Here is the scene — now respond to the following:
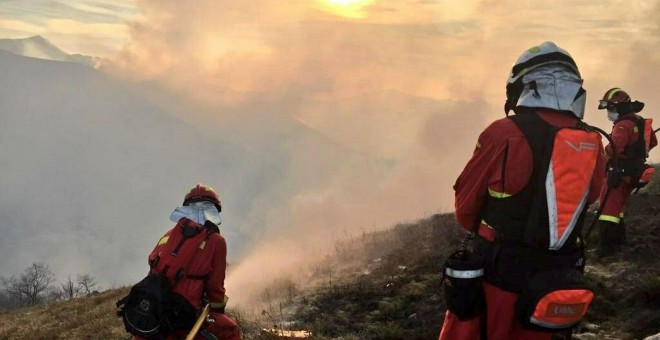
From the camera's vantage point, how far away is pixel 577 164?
9.21 feet

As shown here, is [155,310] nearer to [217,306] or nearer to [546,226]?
[217,306]

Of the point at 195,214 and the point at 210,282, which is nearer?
the point at 210,282

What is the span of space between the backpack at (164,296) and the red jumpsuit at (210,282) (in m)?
0.06

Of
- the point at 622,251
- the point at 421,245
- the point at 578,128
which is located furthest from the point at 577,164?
the point at 421,245

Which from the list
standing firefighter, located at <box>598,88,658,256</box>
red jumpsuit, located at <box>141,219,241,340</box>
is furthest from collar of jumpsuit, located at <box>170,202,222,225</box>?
standing firefighter, located at <box>598,88,658,256</box>

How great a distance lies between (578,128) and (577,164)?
0.24m

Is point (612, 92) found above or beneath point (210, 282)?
above

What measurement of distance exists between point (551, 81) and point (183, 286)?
3.46 m

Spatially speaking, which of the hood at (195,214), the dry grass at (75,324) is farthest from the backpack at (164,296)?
the dry grass at (75,324)

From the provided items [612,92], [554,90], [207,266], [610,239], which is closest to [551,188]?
[554,90]

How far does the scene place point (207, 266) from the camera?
15.0 ft

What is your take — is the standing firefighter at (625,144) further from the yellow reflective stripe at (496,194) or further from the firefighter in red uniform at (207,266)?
the firefighter in red uniform at (207,266)

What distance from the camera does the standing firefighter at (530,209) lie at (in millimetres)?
2801

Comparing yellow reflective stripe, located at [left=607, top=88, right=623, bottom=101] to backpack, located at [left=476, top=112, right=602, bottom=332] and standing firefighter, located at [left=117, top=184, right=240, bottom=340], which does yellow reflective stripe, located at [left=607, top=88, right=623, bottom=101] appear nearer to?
backpack, located at [left=476, top=112, right=602, bottom=332]
